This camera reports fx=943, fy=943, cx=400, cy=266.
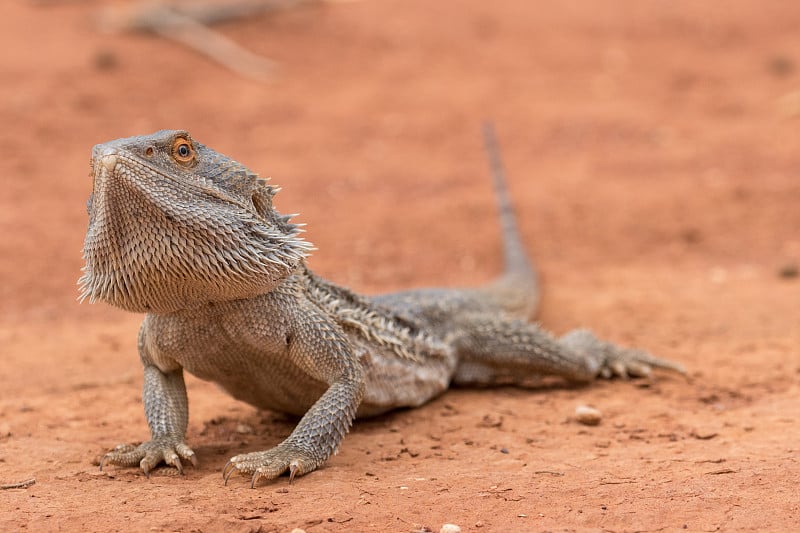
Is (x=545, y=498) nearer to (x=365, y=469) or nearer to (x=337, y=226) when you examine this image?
(x=365, y=469)

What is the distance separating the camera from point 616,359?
6.42 meters

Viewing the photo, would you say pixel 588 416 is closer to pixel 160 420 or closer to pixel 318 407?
pixel 318 407

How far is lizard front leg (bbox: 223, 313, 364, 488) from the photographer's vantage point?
4.25 metres

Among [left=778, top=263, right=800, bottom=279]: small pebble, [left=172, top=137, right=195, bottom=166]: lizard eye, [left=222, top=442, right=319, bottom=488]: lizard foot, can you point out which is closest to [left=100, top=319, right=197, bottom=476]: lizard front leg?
[left=222, top=442, right=319, bottom=488]: lizard foot

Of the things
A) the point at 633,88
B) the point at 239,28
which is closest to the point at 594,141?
the point at 633,88

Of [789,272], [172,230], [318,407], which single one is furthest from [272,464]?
[789,272]

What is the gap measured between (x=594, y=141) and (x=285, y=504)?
35.0ft

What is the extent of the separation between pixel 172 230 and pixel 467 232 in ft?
22.4

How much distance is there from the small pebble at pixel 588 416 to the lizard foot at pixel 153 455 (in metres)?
2.21

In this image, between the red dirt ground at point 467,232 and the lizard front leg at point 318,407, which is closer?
the red dirt ground at point 467,232

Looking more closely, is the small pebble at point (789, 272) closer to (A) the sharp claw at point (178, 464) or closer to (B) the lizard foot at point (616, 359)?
(B) the lizard foot at point (616, 359)

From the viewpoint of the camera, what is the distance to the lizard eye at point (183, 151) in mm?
4133

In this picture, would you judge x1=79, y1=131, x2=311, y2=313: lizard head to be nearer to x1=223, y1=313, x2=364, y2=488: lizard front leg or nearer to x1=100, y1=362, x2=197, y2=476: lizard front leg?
x1=223, y1=313, x2=364, y2=488: lizard front leg

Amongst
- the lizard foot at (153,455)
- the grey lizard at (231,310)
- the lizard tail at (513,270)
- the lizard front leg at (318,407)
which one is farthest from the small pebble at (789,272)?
the lizard foot at (153,455)
